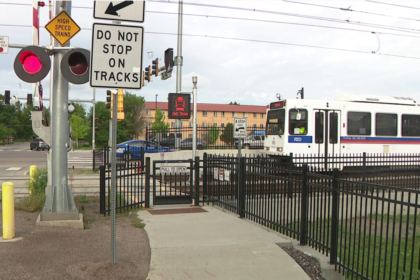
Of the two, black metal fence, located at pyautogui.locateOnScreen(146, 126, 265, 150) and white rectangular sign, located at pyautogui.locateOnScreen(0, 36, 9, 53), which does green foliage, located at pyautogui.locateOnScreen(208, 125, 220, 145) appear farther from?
white rectangular sign, located at pyautogui.locateOnScreen(0, 36, 9, 53)

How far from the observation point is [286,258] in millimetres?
5512

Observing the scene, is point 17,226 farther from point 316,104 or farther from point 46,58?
point 316,104

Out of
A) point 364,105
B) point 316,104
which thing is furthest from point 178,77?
point 364,105

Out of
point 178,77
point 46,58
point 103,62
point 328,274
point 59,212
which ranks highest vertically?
point 178,77

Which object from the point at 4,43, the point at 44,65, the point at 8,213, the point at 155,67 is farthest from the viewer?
the point at 155,67

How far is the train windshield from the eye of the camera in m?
17.6

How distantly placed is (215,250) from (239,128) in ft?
23.7

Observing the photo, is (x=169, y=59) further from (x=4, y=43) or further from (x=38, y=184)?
(x=38, y=184)

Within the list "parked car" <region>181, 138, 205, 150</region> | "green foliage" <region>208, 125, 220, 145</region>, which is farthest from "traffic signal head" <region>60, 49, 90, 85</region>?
"green foliage" <region>208, 125, 220, 145</region>

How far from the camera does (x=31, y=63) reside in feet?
22.6

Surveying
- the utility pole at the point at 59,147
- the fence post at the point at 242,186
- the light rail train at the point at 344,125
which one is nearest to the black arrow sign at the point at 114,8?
the utility pole at the point at 59,147

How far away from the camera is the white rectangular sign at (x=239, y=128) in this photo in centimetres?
1255

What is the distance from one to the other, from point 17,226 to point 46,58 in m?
3.20

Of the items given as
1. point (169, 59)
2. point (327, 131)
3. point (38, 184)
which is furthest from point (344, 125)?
point (38, 184)
